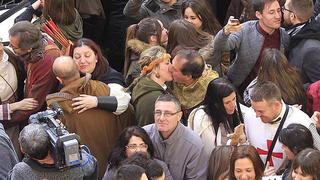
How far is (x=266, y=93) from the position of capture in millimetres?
4914

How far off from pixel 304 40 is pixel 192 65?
1.06m

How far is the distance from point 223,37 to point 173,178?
→ 1359mm

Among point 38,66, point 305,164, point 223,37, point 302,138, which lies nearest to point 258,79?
point 223,37

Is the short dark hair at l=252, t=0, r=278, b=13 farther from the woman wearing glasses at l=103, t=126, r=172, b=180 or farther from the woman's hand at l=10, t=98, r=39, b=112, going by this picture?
the woman's hand at l=10, t=98, r=39, b=112

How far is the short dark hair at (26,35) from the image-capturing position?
530 cm

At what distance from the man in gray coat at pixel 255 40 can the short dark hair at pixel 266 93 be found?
0.94 metres

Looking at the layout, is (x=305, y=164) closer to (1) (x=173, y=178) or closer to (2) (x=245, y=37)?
(1) (x=173, y=178)

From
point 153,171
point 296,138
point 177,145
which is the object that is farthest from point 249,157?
point 153,171

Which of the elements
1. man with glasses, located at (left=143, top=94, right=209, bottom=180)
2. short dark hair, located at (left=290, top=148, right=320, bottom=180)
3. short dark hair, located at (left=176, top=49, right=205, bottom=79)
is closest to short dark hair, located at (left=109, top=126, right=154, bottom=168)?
man with glasses, located at (left=143, top=94, right=209, bottom=180)

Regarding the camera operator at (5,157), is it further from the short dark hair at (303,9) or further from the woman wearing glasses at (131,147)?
the short dark hair at (303,9)

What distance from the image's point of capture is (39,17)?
635 cm

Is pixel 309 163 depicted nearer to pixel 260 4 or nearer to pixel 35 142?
pixel 35 142

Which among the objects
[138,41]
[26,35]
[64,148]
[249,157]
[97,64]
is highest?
[26,35]

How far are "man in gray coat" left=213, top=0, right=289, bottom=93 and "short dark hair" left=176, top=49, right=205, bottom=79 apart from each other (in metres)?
0.55
